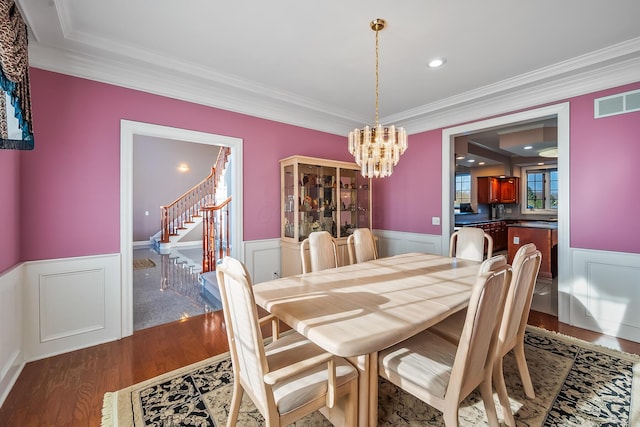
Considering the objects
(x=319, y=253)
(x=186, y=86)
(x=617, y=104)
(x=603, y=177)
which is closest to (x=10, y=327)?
(x=319, y=253)

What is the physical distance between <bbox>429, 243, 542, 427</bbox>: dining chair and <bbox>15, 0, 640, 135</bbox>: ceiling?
1765 mm

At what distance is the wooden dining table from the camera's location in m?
1.24

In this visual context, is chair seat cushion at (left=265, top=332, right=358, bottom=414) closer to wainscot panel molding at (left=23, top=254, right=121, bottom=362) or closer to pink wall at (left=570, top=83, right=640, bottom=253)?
wainscot panel molding at (left=23, top=254, right=121, bottom=362)

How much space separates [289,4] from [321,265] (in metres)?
2.08

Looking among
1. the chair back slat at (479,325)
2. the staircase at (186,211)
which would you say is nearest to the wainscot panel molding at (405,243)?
the chair back slat at (479,325)

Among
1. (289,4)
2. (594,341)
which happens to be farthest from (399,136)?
(594,341)

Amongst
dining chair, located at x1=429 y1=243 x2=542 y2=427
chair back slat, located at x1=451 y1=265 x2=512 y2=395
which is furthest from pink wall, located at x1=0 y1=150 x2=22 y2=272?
dining chair, located at x1=429 y1=243 x2=542 y2=427

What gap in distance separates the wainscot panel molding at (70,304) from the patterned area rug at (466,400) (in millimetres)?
963

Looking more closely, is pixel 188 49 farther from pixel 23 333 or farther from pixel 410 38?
pixel 23 333

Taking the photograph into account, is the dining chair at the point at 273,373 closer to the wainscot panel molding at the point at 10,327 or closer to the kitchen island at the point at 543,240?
the wainscot panel molding at the point at 10,327

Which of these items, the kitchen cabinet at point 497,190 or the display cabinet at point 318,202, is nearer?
the display cabinet at point 318,202

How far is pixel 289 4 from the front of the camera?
1.95m

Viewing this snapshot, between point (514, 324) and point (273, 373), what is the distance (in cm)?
145

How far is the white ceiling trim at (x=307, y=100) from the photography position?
2.48 meters
